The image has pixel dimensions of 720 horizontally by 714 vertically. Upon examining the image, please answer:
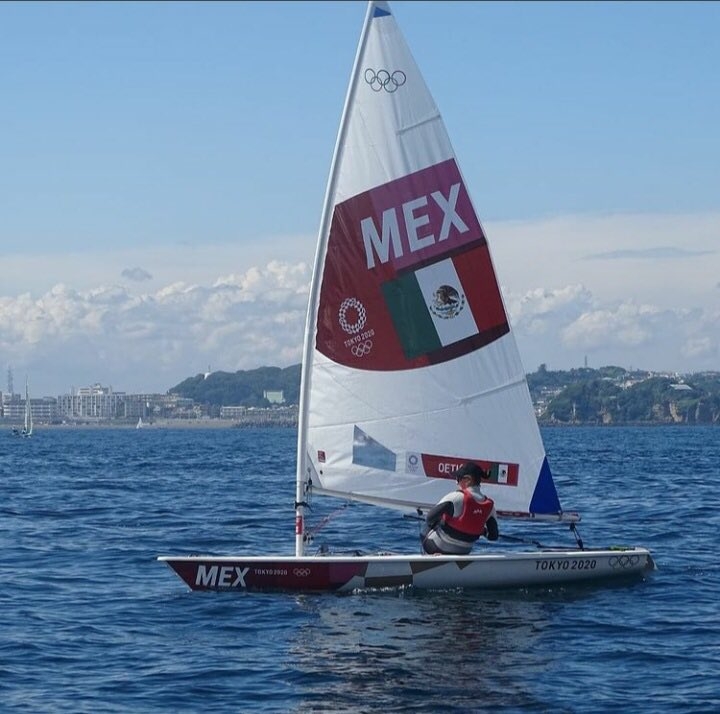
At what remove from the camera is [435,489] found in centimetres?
2317

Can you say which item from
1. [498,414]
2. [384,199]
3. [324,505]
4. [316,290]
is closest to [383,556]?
[498,414]

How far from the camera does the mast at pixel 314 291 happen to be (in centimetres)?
2194

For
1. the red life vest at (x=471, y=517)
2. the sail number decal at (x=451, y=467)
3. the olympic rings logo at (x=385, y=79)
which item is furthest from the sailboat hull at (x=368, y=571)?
the olympic rings logo at (x=385, y=79)

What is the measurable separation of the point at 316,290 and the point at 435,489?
4.08 m

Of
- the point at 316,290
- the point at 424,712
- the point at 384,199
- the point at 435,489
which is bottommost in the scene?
the point at 424,712

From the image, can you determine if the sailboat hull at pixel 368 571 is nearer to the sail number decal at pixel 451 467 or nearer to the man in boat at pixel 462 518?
the man in boat at pixel 462 518

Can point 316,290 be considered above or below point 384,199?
below

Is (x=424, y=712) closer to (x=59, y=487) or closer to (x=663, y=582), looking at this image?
(x=663, y=582)

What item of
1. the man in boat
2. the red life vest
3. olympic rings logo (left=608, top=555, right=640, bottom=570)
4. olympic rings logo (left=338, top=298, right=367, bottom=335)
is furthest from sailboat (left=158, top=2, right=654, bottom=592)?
the red life vest

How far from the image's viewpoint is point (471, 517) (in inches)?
878

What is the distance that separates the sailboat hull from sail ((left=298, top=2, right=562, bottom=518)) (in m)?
1.00

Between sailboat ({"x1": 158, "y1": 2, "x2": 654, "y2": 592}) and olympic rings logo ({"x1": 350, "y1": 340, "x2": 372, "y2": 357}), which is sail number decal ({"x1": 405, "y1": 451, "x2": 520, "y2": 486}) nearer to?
sailboat ({"x1": 158, "y1": 2, "x2": 654, "y2": 592})

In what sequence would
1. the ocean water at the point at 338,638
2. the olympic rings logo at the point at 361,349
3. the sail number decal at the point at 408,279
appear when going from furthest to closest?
the olympic rings logo at the point at 361,349
the sail number decal at the point at 408,279
the ocean water at the point at 338,638

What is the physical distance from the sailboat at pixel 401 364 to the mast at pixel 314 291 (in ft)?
0.08
